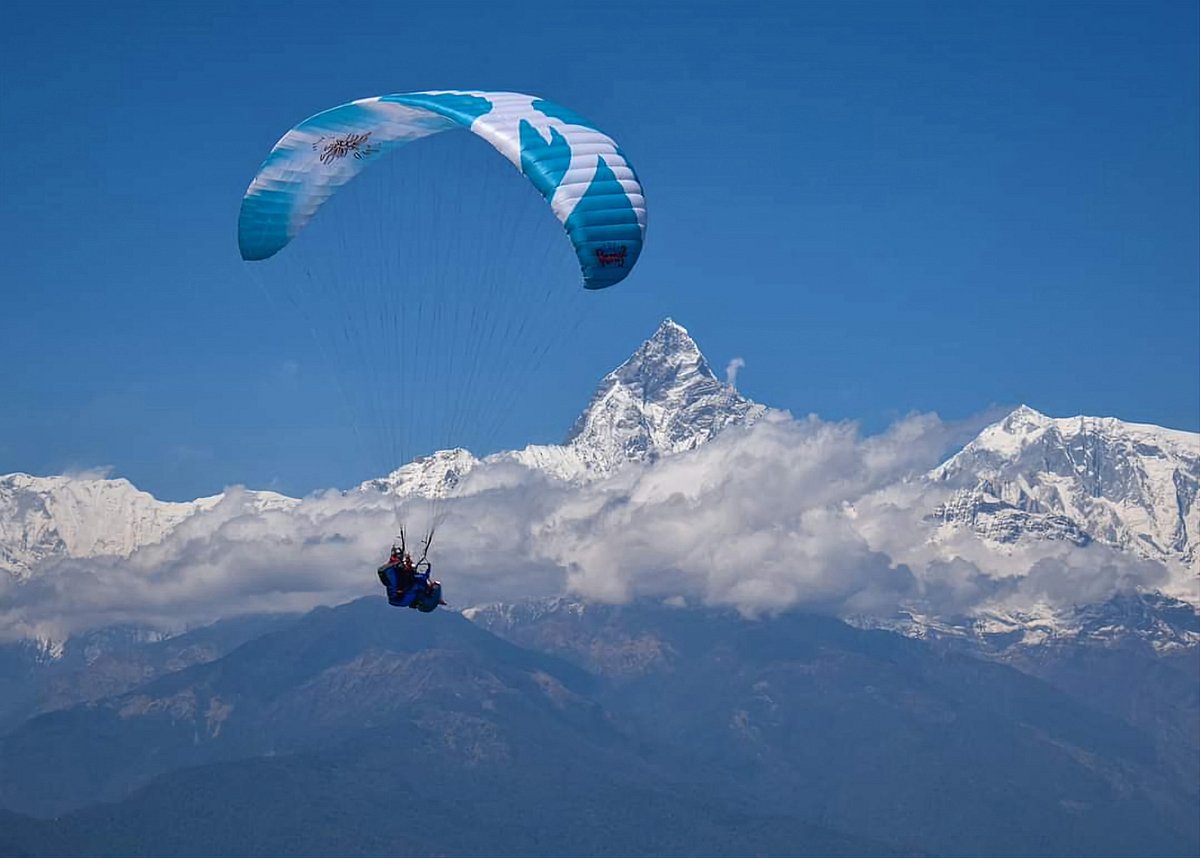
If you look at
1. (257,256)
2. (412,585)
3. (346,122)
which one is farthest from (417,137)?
(412,585)

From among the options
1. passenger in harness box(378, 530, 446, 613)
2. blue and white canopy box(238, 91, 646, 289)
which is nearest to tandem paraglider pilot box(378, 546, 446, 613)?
passenger in harness box(378, 530, 446, 613)

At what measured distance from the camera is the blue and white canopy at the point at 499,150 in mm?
73562

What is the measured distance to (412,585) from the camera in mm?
76125

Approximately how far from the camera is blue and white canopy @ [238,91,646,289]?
2896 inches

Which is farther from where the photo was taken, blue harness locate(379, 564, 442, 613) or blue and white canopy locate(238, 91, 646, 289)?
blue harness locate(379, 564, 442, 613)

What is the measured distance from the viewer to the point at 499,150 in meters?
73.8

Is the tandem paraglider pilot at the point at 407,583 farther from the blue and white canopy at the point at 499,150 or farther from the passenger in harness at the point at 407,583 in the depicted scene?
the blue and white canopy at the point at 499,150

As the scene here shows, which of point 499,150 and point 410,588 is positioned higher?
point 499,150

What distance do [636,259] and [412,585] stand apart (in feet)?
53.1

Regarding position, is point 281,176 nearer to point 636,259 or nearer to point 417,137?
point 417,137

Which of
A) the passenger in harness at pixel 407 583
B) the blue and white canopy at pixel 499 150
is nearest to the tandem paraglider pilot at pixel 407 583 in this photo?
the passenger in harness at pixel 407 583

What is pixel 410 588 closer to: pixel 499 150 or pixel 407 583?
pixel 407 583

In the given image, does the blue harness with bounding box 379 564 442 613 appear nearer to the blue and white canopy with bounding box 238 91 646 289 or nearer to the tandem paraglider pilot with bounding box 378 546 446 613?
the tandem paraglider pilot with bounding box 378 546 446 613

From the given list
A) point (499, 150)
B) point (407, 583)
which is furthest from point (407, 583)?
point (499, 150)
